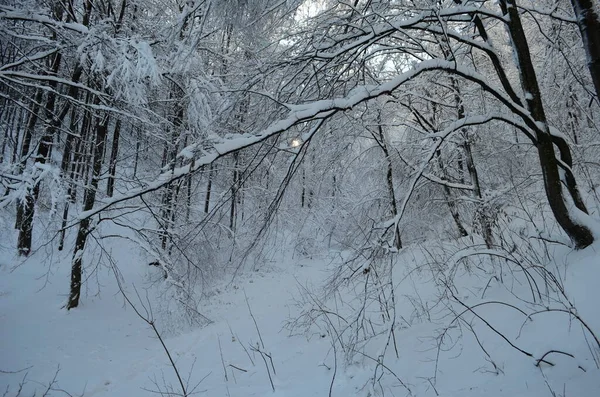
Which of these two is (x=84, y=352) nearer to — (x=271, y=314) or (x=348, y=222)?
(x=271, y=314)

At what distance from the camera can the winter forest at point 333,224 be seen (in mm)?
2289

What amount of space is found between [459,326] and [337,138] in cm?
290

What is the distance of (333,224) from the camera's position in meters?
6.20

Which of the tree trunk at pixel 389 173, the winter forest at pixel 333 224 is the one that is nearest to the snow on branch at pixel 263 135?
the winter forest at pixel 333 224

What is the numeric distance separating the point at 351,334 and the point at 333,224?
321 cm

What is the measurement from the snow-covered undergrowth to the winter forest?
0.03 metres

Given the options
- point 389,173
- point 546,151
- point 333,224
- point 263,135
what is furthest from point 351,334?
point 389,173

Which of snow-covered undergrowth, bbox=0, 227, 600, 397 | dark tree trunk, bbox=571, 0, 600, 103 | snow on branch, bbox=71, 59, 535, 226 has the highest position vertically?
dark tree trunk, bbox=571, 0, 600, 103

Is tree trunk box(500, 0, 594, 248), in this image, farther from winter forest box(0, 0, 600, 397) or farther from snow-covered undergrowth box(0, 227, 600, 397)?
snow-covered undergrowth box(0, 227, 600, 397)

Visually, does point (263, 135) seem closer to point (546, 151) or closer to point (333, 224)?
point (546, 151)

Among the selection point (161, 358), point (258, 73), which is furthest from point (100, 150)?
point (258, 73)

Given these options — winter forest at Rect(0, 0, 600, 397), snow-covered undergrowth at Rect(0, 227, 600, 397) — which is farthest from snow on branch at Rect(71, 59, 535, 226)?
snow-covered undergrowth at Rect(0, 227, 600, 397)

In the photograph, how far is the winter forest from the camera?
2.29 m

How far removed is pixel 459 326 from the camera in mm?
2826
